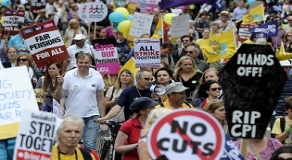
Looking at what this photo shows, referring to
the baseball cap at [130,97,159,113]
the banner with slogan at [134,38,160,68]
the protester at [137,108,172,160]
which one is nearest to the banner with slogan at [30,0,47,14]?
the banner with slogan at [134,38,160,68]

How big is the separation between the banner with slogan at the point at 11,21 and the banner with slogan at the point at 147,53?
6.85 meters

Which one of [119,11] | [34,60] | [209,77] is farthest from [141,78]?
[119,11]

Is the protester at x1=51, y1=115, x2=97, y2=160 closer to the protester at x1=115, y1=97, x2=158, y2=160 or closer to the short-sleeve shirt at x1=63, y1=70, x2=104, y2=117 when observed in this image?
the protester at x1=115, y1=97, x2=158, y2=160

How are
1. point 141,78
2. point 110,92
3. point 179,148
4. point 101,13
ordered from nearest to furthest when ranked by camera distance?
point 179,148 < point 141,78 < point 110,92 < point 101,13

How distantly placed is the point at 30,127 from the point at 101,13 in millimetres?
14368

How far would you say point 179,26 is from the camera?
2019 cm

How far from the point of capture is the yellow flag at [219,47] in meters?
18.6

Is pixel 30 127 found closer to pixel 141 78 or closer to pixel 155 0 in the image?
pixel 141 78

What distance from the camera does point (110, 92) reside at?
14.9 m

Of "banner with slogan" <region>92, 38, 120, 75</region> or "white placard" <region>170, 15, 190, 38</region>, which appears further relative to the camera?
"white placard" <region>170, 15, 190, 38</region>

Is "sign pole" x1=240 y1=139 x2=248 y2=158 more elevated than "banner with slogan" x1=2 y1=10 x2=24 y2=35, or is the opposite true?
"sign pole" x1=240 y1=139 x2=248 y2=158

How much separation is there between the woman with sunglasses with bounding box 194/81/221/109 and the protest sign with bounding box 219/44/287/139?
4.24 m

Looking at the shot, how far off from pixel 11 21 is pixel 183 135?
16.3 metres

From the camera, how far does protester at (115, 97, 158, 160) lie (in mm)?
10414
